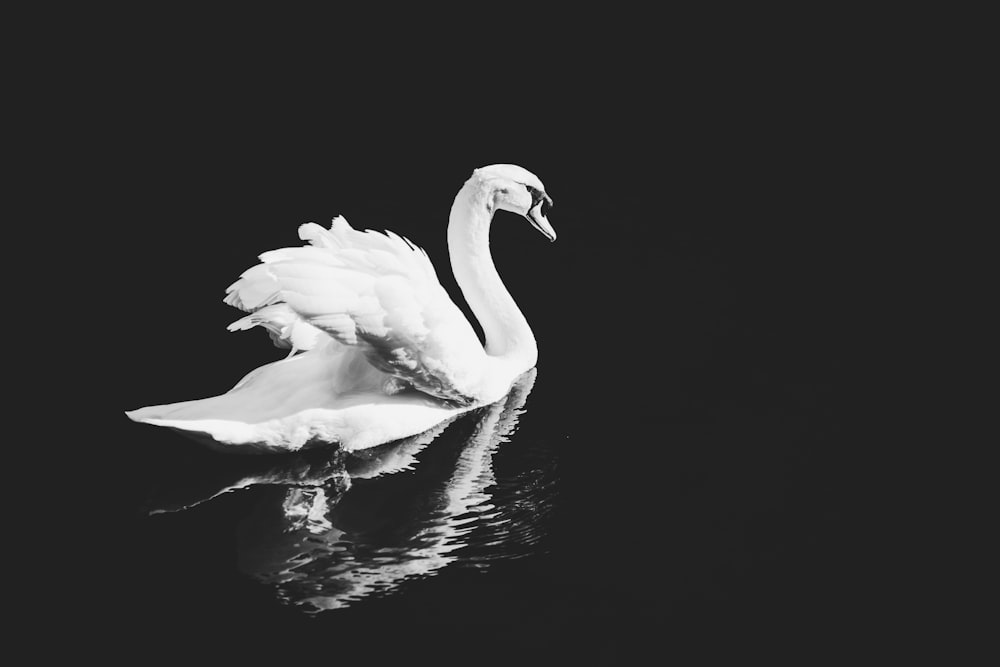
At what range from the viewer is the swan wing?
19.8 ft

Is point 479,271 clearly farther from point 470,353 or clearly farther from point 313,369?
point 313,369

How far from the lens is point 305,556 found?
5.48m

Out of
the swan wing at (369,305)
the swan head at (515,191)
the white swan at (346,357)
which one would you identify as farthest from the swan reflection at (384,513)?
the swan head at (515,191)

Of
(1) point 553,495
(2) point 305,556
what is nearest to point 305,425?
(2) point 305,556

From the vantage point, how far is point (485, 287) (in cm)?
760

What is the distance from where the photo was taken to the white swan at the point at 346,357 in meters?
6.07

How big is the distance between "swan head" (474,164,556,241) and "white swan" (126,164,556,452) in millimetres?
898

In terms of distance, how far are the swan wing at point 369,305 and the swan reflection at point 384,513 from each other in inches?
17.9

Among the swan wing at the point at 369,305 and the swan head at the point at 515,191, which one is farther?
the swan head at the point at 515,191

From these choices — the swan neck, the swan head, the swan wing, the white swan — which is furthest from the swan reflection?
the swan head

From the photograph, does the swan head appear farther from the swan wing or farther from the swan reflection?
the swan reflection

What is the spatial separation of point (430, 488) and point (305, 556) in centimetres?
88

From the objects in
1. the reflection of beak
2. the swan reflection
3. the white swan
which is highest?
the reflection of beak

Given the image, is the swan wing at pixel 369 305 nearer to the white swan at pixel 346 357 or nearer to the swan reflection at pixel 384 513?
the white swan at pixel 346 357
